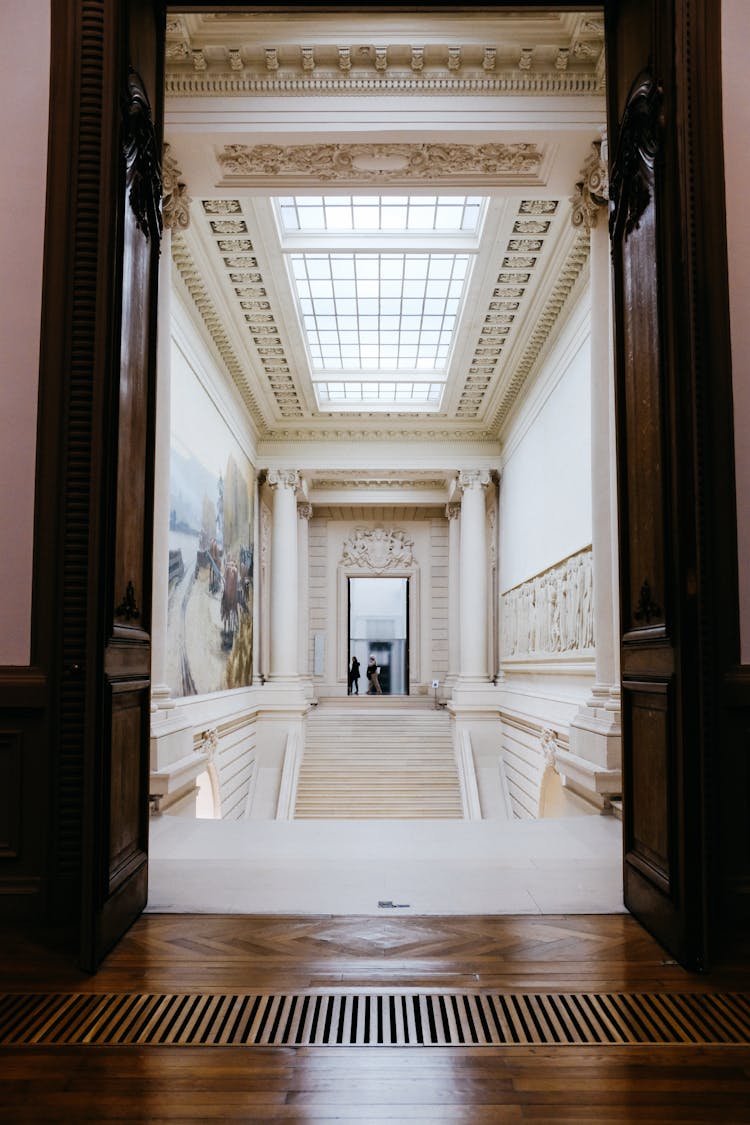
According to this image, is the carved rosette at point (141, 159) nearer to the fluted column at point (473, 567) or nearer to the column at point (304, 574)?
the fluted column at point (473, 567)

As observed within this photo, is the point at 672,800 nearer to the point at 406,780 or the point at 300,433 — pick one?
the point at 406,780

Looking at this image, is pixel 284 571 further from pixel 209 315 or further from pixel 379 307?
pixel 379 307

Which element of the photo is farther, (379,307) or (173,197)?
(379,307)

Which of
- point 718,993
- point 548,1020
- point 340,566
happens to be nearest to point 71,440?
point 548,1020

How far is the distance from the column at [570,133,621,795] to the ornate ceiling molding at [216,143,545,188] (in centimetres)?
73

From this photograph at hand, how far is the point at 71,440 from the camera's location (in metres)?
3.75

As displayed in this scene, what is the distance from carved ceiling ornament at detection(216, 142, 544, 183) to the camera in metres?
8.76

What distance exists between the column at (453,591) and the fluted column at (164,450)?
1454 cm

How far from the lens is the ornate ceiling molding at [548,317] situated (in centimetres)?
1178

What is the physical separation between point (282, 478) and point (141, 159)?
15876 millimetres

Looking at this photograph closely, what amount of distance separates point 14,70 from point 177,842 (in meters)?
4.80

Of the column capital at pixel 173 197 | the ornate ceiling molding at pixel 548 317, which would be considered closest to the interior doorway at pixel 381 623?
the ornate ceiling molding at pixel 548 317

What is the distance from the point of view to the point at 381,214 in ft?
36.8

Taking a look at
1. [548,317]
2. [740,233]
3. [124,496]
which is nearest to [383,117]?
[740,233]
